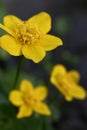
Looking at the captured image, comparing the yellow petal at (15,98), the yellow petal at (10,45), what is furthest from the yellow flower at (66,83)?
the yellow petal at (10,45)

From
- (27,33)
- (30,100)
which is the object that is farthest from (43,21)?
(30,100)

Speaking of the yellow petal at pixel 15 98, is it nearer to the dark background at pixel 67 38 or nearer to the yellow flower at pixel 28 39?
the yellow flower at pixel 28 39

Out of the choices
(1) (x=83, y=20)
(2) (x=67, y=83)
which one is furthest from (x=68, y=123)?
(1) (x=83, y=20)

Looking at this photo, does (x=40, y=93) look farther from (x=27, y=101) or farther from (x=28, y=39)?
(x=28, y=39)

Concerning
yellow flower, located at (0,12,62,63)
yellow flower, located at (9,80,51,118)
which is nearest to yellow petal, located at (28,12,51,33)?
yellow flower, located at (0,12,62,63)

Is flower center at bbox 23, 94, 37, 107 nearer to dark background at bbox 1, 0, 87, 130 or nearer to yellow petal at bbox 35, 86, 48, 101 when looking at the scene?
yellow petal at bbox 35, 86, 48, 101

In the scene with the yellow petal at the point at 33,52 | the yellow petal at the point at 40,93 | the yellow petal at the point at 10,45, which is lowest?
the yellow petal at the point at 40,93

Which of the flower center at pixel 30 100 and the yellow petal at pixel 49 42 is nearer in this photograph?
the yellow petal at pixel 49 42

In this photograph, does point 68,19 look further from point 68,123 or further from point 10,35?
point 10,35
